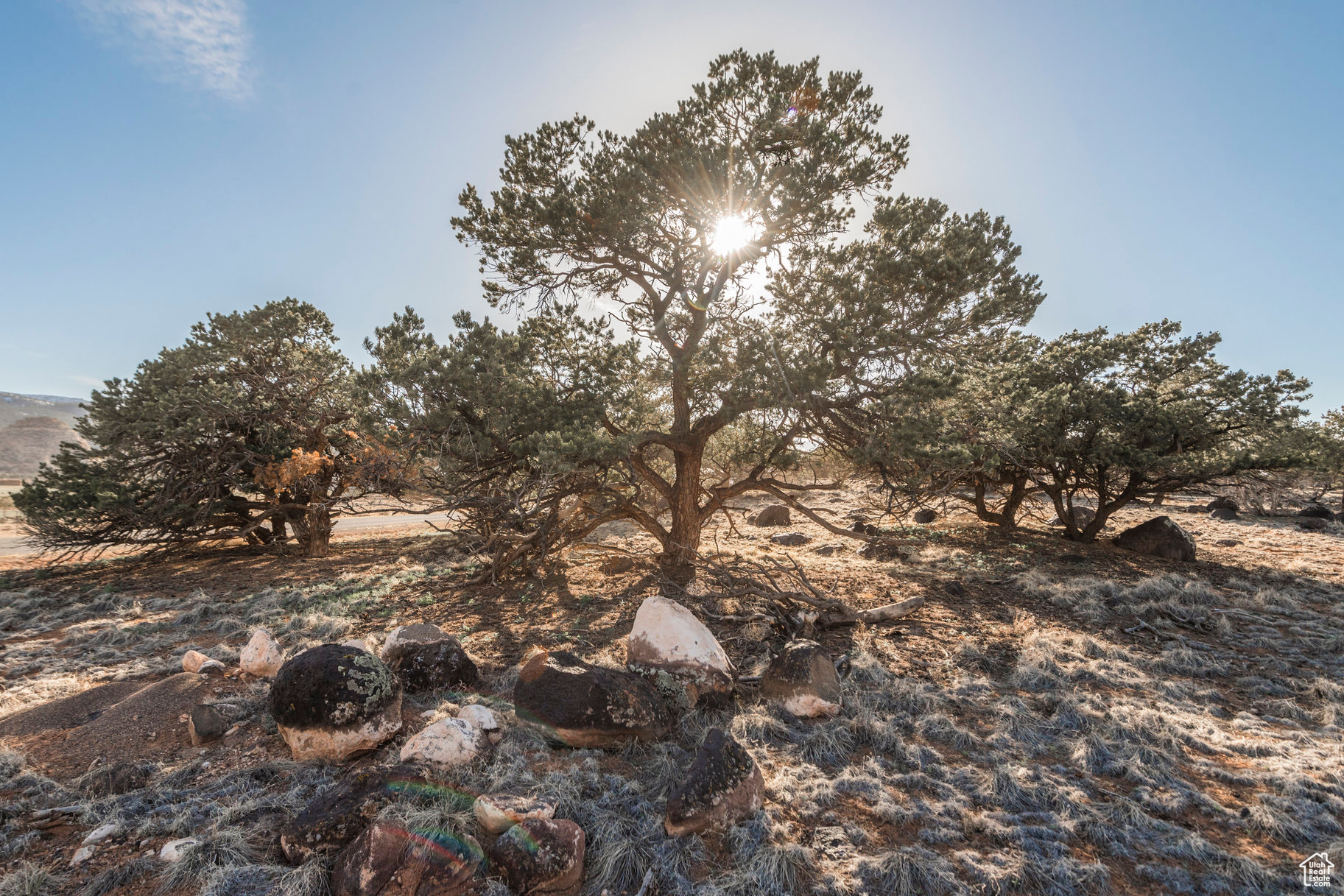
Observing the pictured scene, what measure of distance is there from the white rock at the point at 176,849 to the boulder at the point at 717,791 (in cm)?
306

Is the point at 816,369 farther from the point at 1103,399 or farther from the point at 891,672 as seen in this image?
the point at 1103,399

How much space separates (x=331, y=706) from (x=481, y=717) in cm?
125

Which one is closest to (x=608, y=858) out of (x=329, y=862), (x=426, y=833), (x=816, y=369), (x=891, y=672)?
(x=426, y=833)

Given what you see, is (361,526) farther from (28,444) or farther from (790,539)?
(28,444)

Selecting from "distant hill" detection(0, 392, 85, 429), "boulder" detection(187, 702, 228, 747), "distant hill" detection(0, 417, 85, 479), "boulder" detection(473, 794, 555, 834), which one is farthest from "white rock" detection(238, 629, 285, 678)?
"distant hill" detection(0, 392, 85, 429)

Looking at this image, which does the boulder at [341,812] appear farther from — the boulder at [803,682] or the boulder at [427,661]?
the boulder at [803,682]

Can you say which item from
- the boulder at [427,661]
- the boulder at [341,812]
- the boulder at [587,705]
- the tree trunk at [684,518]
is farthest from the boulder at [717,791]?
the tree trunk at [684,518]

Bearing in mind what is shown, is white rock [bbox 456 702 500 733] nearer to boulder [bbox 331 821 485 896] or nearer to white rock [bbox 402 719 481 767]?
white rock [bbox 402 719 481 767]

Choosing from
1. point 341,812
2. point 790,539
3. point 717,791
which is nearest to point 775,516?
point 790,539

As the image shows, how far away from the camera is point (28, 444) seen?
213 feet

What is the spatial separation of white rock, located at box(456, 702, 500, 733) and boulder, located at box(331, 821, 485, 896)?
4.92 feet

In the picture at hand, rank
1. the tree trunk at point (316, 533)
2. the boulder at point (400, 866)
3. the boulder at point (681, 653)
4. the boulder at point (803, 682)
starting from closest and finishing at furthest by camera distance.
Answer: the boulder at point (400, 866) < the boulder at point (803, 682) < the boulder at point (681, 653) < the tree trunk at point (316, 533)

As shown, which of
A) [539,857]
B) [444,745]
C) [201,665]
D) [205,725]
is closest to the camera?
[539,857]

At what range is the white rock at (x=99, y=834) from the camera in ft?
10.6
